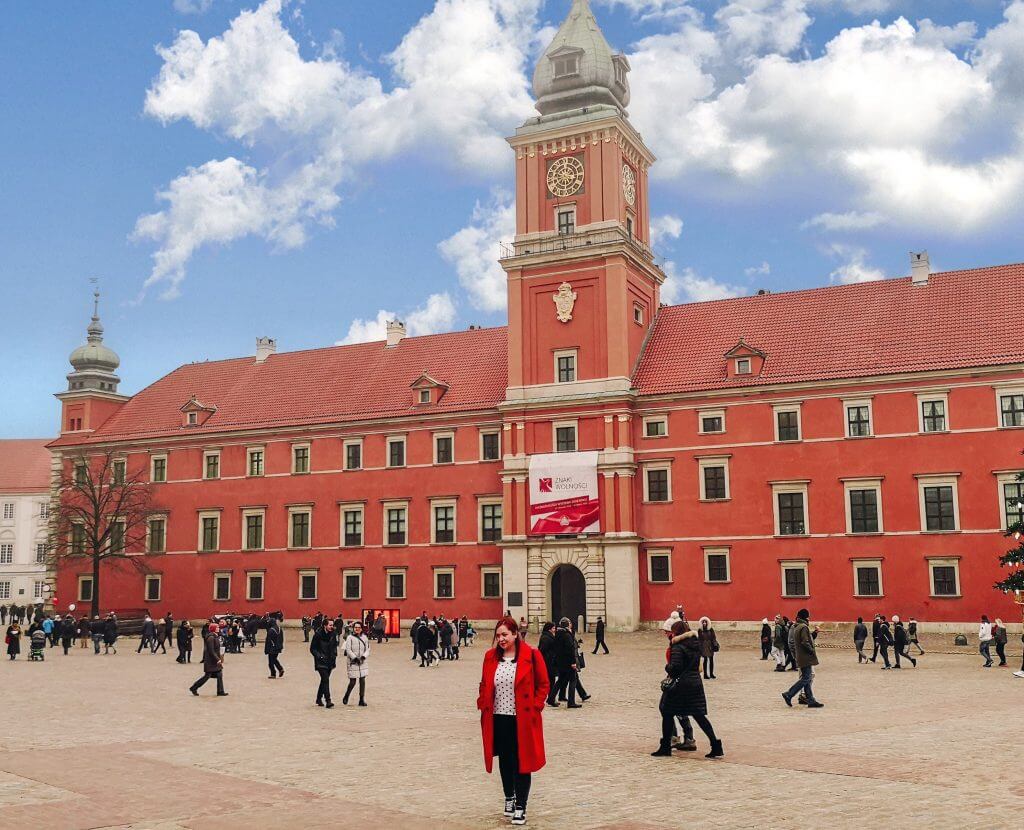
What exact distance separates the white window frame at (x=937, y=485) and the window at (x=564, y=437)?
15125 millimetres

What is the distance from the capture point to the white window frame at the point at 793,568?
45.2 m

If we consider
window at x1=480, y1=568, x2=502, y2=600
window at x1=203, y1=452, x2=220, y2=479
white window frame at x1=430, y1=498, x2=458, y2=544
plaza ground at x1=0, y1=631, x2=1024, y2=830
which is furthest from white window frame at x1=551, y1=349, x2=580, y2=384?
plaza ground at x1=0, y1=631, x2=1024, y2=830

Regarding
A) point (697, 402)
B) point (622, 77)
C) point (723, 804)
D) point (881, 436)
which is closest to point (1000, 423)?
point (881, 436)

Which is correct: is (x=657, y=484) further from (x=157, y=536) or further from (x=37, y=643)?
(x=157, y=536)

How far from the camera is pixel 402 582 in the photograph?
53688mm

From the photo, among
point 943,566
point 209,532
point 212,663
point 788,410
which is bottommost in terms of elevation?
point 212,663

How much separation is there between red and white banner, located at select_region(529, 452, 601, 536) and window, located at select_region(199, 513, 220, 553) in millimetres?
19291

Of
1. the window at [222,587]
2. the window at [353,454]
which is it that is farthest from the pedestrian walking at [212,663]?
the window at [222,587]

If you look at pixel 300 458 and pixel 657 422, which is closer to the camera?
pixel 657 422

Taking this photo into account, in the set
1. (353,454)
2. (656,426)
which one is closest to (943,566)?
(656,426)

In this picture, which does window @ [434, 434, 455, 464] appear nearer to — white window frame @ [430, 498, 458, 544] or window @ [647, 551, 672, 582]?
white window frame @ [430, 498, 458, 544]

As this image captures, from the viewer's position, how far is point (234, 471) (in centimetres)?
5891

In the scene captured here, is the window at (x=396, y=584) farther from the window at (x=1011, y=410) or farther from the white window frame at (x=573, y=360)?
the window at (x=1011, y=410)

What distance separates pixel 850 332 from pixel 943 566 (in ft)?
36.6
